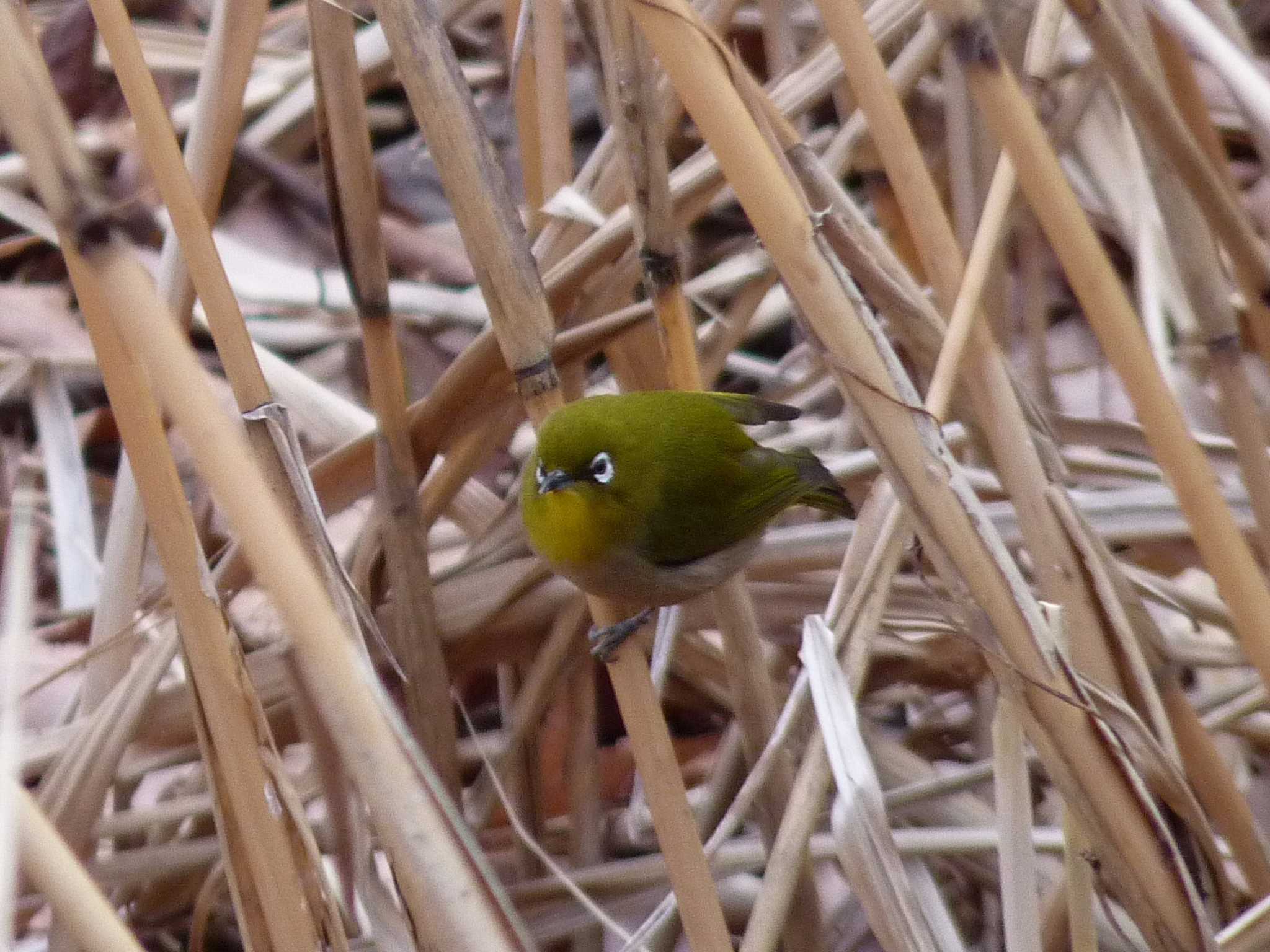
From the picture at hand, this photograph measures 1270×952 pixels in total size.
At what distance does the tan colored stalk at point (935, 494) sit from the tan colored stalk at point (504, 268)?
0.29 metres

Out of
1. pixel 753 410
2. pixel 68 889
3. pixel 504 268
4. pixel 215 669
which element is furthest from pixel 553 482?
pixel 68 889

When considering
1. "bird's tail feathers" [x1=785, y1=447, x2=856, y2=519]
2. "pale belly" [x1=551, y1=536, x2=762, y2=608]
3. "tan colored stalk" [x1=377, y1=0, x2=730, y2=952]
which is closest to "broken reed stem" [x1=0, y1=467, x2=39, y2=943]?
"tan colored stalk" [x1=377, y1=0, x2=730, y2=952]

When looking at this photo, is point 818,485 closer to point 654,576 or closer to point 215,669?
point 654,576

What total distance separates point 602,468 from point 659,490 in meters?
0.15

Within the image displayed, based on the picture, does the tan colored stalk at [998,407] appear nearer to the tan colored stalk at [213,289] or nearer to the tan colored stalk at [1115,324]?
the tan colored stalk at [1115,324]

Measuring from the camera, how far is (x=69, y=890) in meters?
0.91

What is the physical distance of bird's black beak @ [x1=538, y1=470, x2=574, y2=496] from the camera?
193 cm

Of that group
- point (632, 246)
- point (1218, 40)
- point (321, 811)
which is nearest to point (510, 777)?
point (321, 811)

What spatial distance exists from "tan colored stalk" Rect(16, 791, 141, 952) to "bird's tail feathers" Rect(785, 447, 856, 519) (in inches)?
48.8

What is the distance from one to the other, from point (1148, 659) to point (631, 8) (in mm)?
928

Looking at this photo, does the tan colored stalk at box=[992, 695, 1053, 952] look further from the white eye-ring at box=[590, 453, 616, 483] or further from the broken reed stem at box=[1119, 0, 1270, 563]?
the white eye-ring at box=[590, 453, 616, 483]

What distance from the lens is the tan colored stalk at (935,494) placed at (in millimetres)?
1097

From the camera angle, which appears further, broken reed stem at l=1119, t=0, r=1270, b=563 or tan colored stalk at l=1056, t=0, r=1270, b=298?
broken reed stem at l=1119, t=0, r=1270, b=563

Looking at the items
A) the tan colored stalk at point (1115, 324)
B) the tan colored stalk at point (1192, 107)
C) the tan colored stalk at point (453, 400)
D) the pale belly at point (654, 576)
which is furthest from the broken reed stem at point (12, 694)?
the tan colored stalk at point (1192, 107)
